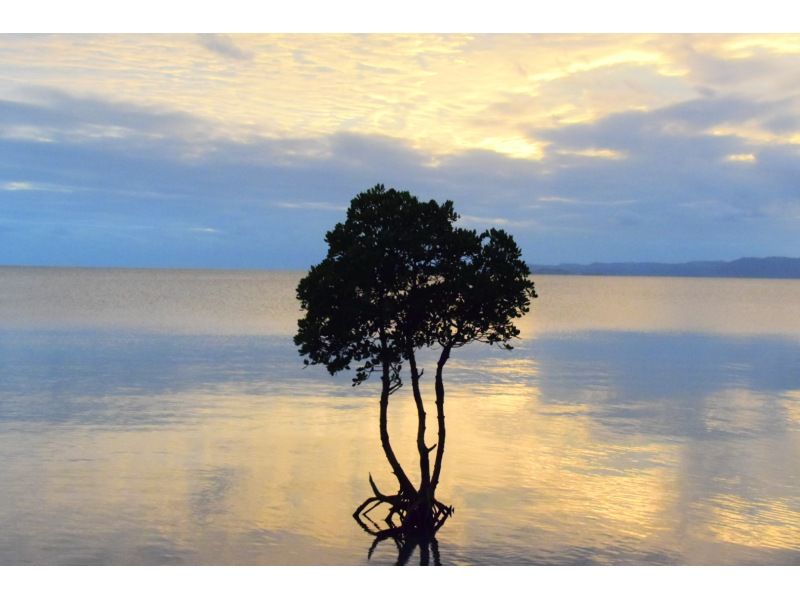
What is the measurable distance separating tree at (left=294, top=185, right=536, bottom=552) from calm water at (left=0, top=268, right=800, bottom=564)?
634 cm

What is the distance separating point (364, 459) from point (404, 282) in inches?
594

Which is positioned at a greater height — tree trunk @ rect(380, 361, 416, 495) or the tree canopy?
the tree canopy

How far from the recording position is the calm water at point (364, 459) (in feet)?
93.9

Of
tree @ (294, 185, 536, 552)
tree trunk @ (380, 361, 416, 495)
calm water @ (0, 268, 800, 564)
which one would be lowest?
calm water @ (0, 268, 800, 564)

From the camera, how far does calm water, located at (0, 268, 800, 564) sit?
28625 millimetres

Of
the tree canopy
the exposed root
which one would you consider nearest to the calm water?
the exposed root

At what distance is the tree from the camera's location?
90.9 feet

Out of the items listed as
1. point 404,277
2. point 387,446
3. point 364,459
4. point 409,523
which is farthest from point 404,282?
point 364,459

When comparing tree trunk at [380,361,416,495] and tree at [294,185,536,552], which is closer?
tree at [294,185,536,552]

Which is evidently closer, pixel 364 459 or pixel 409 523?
pixel 409 523

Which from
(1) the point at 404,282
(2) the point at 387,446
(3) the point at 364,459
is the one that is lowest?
(3) the point at 364,459

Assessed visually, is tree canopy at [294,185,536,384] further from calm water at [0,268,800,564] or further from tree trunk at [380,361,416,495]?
calm water at [0,268,800,564]

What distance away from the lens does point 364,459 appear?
40312mm

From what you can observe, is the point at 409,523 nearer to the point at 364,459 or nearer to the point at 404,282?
the point at 404,282
